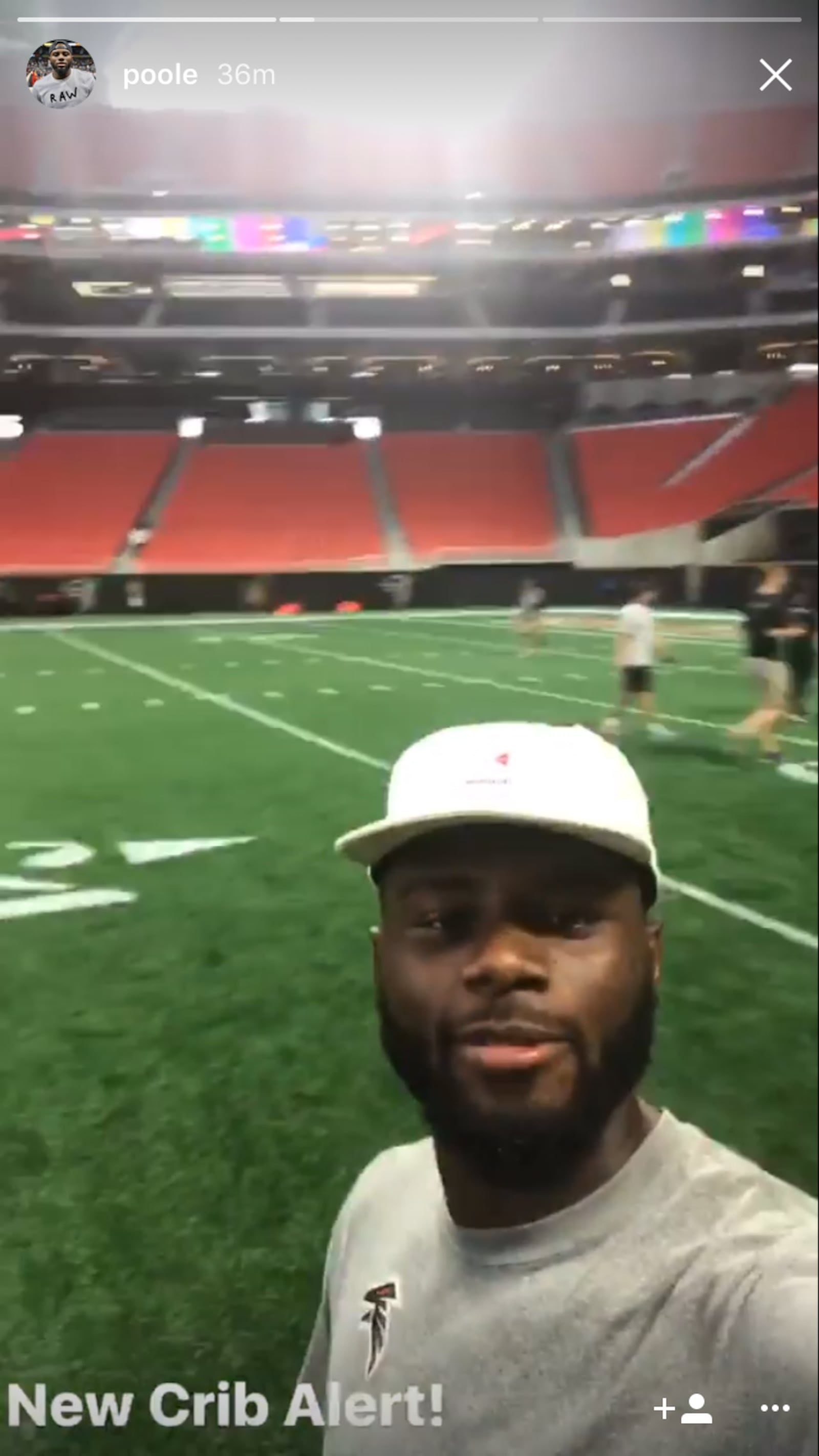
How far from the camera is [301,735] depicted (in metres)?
1.11

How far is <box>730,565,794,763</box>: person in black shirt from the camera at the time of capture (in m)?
1.03

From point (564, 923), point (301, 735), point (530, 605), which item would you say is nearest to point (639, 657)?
point (530, 605)

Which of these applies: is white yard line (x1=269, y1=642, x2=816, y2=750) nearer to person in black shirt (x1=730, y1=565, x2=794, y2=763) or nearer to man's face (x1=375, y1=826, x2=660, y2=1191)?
person in black shirt (x1=730, y1=565, x2=794, y2=763)

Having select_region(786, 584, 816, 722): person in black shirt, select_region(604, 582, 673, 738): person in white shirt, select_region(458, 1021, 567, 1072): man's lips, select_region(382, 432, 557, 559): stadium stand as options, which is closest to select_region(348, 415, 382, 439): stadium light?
select_region(382, 432, 557, 559): stadium stand

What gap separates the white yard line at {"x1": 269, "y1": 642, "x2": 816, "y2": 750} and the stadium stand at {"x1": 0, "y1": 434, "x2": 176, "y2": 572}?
Answer: 0.73 ft

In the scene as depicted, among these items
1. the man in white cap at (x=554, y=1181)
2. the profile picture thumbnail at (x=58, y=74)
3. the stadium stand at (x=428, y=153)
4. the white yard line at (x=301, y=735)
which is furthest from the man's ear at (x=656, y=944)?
the profile picture thumbnail at (x=58, y=74)

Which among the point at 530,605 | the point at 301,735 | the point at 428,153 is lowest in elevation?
the point at 301,735

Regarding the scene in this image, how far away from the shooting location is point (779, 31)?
2.91ft

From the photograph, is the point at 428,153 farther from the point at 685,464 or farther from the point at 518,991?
the point at 518,991

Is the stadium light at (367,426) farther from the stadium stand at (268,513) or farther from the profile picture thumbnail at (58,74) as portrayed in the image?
the profile picture thumbnail at (58,74)

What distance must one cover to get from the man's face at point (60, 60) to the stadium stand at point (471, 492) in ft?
1.18

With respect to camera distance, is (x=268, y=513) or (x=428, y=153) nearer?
(x=428, y=153)

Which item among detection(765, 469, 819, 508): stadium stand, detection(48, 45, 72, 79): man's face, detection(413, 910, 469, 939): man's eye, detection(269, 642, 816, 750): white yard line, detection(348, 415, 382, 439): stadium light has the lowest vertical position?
detection(413, 910, 469, 939): man's eye

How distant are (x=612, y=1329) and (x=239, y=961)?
0.44 metres
